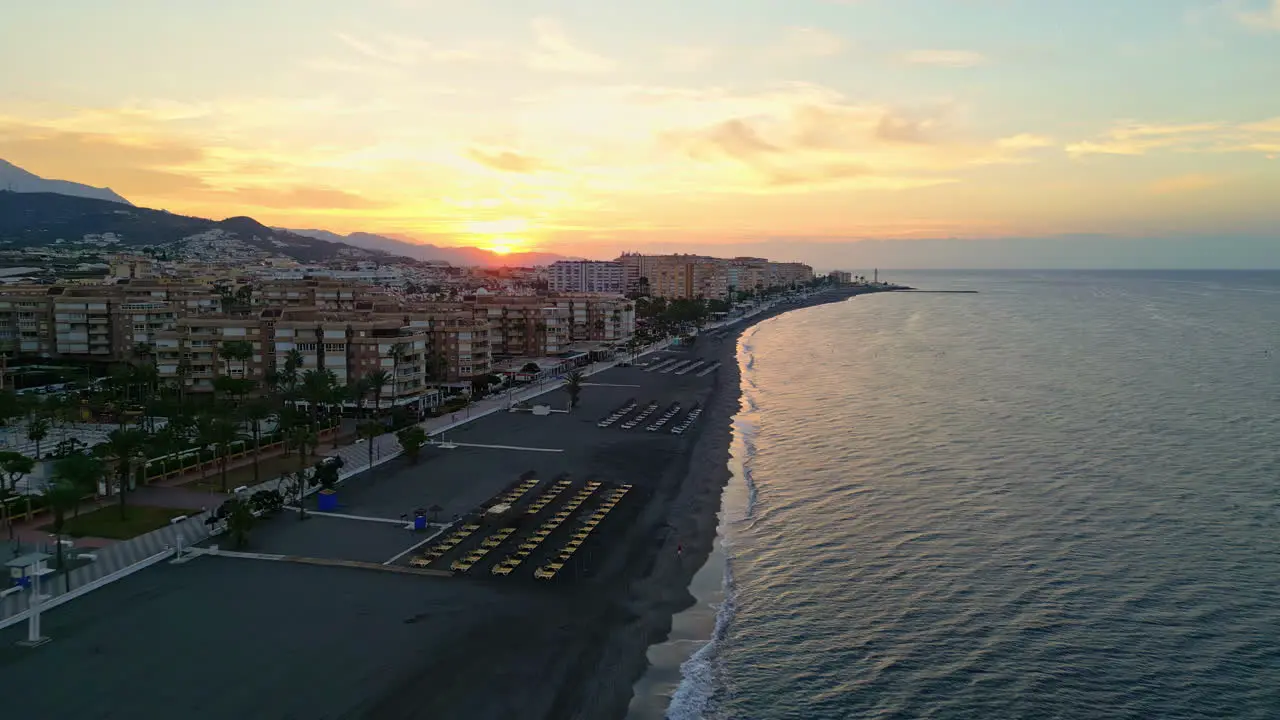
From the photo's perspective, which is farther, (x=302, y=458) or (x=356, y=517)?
(x=302, y=458)

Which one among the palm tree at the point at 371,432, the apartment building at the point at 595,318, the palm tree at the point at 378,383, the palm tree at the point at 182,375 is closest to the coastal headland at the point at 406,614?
the palm tree at the point at 371,432

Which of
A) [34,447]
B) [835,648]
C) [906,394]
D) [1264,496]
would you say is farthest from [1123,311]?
[34,447]

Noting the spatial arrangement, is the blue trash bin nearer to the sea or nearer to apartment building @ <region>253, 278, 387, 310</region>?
the sea

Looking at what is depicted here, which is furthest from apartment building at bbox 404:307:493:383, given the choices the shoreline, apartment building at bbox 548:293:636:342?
apartment building at bbox 548:293:636:342

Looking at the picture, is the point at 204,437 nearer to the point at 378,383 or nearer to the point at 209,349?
the point at 378,383

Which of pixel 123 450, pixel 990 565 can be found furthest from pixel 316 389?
pixel 990 565

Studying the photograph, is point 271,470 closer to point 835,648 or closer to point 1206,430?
point 835,648
